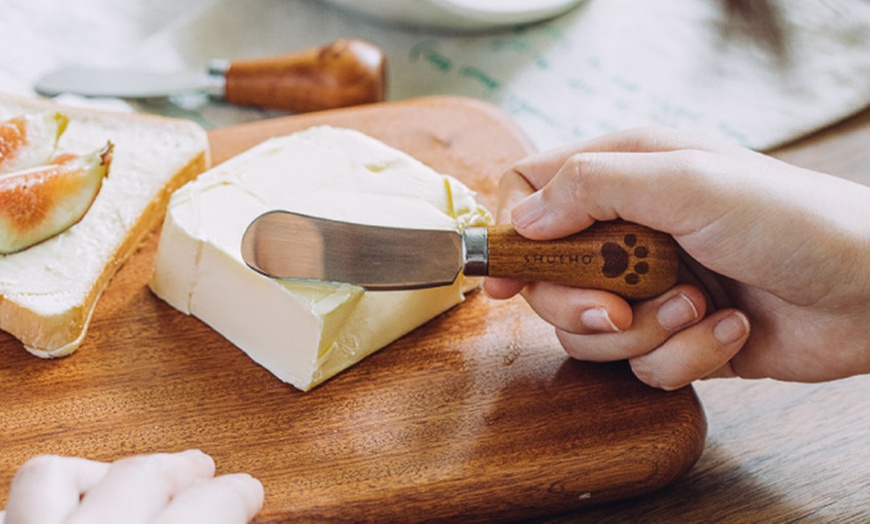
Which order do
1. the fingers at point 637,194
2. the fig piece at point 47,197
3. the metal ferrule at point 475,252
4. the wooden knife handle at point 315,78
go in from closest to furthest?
the fingers at point 637,194, the metal ferrule at point 475,252, the fig piece at point 47,197, the wooden knife handle at point 315,78

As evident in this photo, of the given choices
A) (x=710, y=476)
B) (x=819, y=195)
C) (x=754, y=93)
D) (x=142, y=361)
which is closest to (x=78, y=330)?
(x=142, y=361)

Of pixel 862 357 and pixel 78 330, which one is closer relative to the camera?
pixel 862 357

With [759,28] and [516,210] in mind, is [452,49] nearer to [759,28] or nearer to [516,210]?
[759,28]

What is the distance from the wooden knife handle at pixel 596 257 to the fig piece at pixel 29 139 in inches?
46.3

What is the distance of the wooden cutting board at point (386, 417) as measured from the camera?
1760 millimetres

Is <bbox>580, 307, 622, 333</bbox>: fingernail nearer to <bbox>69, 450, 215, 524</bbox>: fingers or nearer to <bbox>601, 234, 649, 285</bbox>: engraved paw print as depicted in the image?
<bbox>601, 234, 649, 285</bbox>: engraved paw print

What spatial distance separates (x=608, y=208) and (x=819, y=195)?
0.38m

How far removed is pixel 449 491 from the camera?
1.75 m

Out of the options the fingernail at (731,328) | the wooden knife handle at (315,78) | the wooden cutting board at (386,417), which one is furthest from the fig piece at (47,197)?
the fingernail at (731,328)

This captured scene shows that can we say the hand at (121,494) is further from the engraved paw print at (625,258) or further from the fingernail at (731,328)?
the fingernail at (731,328)

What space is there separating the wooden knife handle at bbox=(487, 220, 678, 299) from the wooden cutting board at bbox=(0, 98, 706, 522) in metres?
0.27

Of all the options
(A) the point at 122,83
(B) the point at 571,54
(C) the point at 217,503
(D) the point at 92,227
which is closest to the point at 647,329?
(C) the point at 217,503

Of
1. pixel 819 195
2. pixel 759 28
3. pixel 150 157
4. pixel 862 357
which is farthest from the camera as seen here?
pixel 759 28

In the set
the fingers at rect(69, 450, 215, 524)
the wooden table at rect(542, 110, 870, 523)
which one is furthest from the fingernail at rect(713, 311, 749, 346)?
the fingers at rect(69, 450, 215, 524)
